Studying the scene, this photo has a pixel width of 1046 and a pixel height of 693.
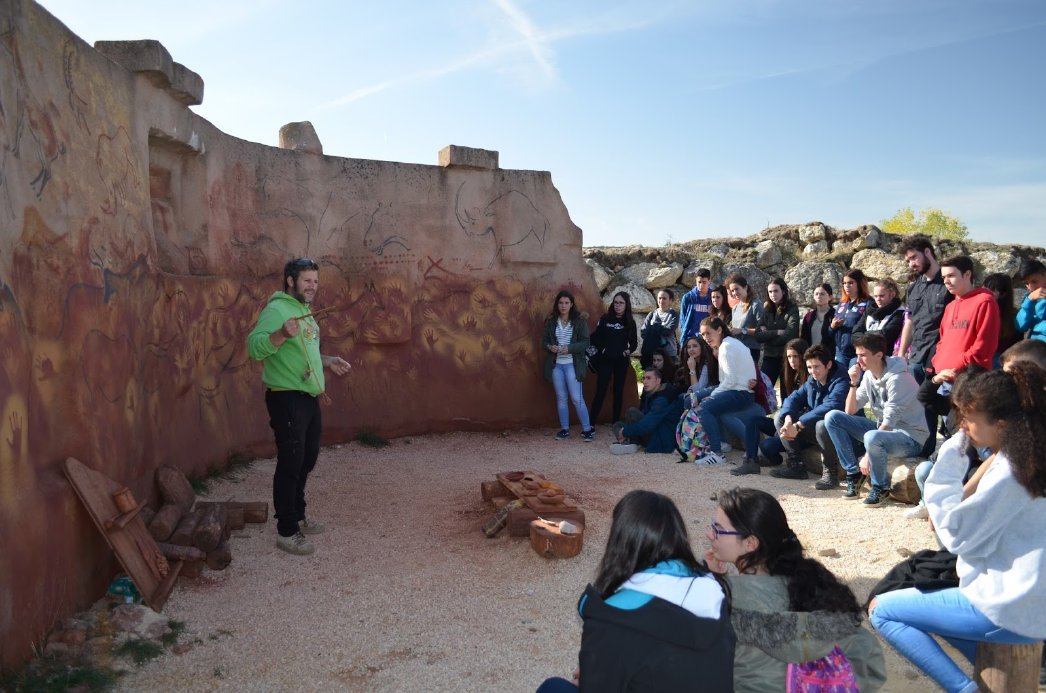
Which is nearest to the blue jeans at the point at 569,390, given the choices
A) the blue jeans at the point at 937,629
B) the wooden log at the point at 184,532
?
the wooden log at the point at 184,532

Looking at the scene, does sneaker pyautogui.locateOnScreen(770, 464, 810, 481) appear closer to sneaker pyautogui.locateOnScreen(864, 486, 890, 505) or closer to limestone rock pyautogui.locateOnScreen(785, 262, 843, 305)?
sneaker pyautogui.locateOnScreen(864, 486, 890, 505)

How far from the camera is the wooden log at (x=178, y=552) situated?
4461mm

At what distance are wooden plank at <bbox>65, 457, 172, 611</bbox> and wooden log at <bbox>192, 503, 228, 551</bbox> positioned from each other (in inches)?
12.9

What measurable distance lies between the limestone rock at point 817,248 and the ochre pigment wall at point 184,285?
5.26 m

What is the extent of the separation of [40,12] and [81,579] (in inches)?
110

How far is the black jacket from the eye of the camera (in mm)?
2107

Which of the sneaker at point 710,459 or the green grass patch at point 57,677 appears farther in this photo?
the sneaker at point 710,459

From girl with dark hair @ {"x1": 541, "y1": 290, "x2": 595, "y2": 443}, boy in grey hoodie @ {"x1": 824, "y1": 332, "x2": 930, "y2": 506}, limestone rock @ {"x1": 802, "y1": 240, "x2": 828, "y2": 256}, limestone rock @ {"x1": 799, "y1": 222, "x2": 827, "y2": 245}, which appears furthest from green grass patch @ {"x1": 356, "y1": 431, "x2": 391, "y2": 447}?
limestone rock @ {"x1": 799, "y1": 222, "x2": 827, "y2": 245}

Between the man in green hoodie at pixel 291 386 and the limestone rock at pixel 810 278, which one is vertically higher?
the limestone rock at pixel 810 278

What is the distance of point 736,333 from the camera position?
8.42 meters

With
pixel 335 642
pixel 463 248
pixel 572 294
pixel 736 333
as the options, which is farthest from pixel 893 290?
pixel 335 642

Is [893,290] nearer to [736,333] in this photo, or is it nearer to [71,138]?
[736,333]

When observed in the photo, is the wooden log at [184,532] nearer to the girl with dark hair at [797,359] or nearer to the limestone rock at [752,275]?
the girl with dark hair at [797,359]

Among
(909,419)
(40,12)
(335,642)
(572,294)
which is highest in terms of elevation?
(40,12)
